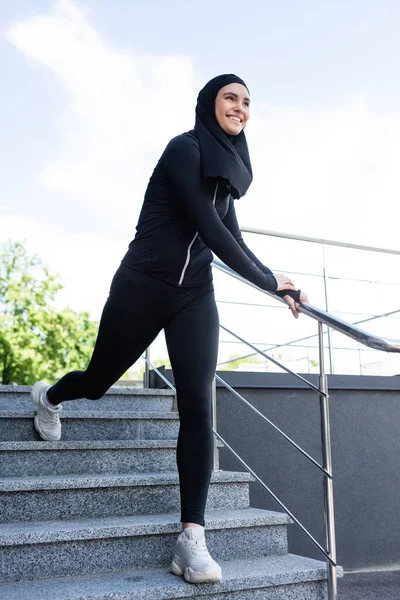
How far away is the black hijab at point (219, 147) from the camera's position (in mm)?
1892

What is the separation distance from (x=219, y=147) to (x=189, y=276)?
429mm

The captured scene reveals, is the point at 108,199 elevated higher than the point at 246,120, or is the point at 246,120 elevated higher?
the point at 108,199

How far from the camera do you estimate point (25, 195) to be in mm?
30969

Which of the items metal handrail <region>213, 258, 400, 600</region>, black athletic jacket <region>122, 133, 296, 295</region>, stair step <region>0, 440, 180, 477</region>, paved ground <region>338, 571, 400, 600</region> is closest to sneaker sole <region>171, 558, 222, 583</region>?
metal handrail <region>213, 258, 400, 600</region>

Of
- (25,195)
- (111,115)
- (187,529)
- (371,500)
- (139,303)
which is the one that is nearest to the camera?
(187,529)

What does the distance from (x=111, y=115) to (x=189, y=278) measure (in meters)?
25.1

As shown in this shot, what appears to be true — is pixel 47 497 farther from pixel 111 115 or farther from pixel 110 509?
pixel 111 115

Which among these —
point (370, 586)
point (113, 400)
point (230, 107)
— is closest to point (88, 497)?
point (113, 400)

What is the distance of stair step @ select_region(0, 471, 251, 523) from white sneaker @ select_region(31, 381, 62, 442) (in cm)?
25

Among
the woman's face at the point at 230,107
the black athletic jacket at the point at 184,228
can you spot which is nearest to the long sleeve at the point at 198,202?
the black athletic jacket at the point at 184,228

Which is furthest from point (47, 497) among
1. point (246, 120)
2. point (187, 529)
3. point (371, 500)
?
point (371, 500)

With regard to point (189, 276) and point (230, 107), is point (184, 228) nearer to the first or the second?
point (189, 276)

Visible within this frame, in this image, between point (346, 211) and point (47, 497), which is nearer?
point (47, 497)

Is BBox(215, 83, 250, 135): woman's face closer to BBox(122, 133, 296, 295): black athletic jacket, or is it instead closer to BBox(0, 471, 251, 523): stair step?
BBox(122, 133, 296, 295): black athletic jacket
